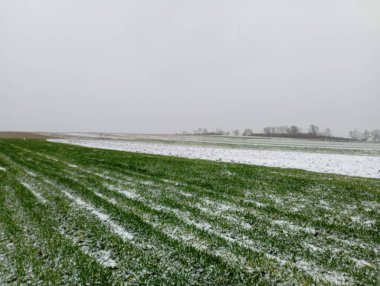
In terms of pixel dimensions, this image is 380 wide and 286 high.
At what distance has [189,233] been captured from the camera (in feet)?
20.2

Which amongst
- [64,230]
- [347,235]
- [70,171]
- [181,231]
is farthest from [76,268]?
[70,171]

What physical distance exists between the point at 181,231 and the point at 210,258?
1460 mm

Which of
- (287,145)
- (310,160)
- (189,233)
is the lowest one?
(189,233)

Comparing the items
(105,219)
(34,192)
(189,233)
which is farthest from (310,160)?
(34,192)

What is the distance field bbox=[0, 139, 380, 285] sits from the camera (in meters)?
4.45

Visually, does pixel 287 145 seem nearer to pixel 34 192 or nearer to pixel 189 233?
pixel 34 192

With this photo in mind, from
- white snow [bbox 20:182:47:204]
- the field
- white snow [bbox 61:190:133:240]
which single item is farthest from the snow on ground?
white snow [bbox 20:182:47:204]

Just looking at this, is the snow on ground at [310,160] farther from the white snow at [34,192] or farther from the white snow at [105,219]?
the white snow at [34,192]

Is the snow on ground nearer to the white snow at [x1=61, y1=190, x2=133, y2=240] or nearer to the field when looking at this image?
the field

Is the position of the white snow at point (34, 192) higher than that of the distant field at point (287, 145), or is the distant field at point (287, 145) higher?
the distant field at point (287, 145)

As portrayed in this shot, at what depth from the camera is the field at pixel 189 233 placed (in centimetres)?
445

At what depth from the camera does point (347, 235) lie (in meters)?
6.23

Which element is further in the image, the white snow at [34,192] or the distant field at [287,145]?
the distant field at [287,145]

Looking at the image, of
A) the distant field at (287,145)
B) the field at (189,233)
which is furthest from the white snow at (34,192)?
the distant field at (287,145)
